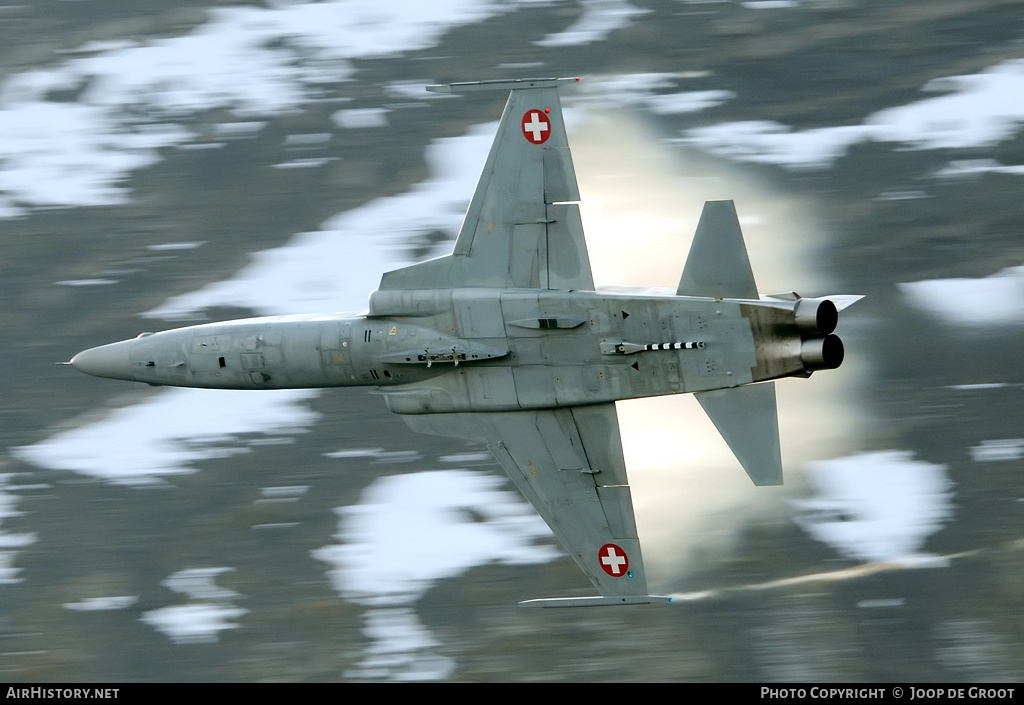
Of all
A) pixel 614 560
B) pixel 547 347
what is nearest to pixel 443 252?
pixel 547 347

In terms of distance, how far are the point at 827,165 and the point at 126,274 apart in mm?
24957

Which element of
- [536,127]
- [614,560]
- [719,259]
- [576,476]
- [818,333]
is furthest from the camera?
[576,476]

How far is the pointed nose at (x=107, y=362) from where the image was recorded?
25.8m

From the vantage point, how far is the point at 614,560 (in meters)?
24.5

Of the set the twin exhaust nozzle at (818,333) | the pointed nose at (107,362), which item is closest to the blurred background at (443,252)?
the pointed nose at (107,362)

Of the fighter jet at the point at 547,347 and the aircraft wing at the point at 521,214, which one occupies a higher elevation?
the aircraft wing at the point at 521,214

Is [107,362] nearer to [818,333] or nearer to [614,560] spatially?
[614,560]

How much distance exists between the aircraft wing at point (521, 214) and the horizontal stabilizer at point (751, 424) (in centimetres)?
367

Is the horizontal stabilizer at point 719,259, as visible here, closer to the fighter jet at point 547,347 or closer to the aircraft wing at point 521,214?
the fighter jet at point 547,347

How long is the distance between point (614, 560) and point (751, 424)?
4.31 m

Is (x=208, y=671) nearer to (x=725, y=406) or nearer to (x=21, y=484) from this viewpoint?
(x=21, y=484)

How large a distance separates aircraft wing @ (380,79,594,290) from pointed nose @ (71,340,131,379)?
633 cm

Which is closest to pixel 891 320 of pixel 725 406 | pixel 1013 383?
pixel 1013 383

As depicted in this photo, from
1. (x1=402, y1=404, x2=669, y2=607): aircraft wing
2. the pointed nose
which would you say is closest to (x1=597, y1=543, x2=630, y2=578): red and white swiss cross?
(x1=402, y1=404, x2=669, y2=607): aircraft wing
